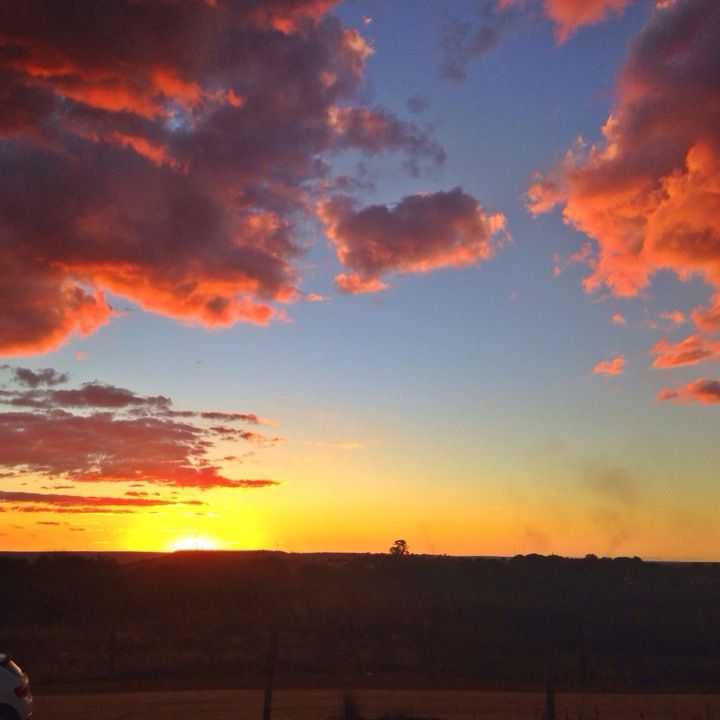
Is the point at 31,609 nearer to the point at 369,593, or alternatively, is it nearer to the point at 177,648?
the point at 177,648

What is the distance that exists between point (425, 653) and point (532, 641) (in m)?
8.55

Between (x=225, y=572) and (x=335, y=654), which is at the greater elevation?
(x=225, y=572)

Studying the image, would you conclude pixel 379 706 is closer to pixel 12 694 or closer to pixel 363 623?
pixel 12 694

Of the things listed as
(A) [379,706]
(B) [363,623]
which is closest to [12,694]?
(A) [379,706]

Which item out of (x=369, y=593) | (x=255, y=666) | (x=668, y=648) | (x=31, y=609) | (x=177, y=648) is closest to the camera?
(x=255, y=666)

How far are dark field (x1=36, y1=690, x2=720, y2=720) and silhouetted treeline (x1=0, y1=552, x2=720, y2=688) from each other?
249 centimetres

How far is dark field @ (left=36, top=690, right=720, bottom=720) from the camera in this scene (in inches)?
855

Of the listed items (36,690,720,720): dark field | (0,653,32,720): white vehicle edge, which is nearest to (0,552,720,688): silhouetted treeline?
(36,690,720,720): dark field

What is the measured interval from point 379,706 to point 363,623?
2254cm

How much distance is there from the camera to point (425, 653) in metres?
37.8

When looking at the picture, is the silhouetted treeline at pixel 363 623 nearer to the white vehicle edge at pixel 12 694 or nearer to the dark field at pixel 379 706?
the dark field at pixel 379 706

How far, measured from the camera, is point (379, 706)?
23.8m

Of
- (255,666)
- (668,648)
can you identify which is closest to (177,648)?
(255,666)

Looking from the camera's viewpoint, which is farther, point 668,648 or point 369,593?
point 369,593
